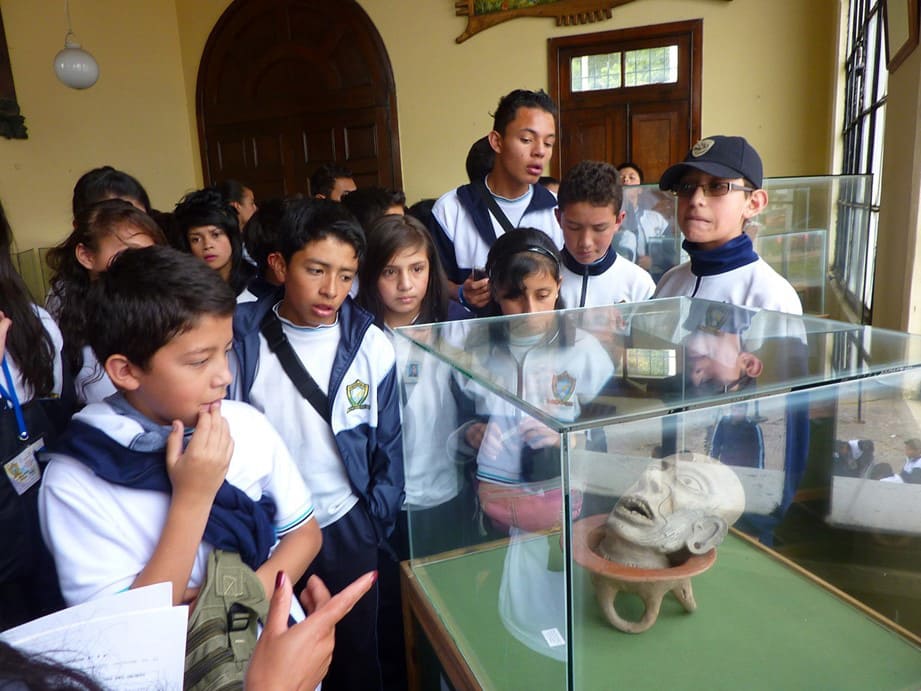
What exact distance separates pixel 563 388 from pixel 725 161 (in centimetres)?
103

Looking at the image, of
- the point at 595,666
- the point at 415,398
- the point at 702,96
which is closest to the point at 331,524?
the point at 415,398

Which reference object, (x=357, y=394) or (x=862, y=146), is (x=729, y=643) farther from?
(x=862, y=146)

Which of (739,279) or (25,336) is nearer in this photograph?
(25,336)

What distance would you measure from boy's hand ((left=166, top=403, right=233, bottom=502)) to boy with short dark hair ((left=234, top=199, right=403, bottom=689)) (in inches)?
18.4

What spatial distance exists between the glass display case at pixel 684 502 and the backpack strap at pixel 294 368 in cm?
45

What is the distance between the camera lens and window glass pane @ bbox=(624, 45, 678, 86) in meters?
Result: 5.18

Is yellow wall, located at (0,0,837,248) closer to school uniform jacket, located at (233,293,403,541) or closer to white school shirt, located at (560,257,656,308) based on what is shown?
white school shirt, located at (560,257,656,308)

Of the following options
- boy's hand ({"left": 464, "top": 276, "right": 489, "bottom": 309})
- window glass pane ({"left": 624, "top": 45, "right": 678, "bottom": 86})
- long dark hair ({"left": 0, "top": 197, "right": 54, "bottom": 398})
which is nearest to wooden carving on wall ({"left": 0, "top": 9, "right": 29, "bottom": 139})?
window glass pane ({"left": 624, "top": 45, "right": 678, "bottom": 86})

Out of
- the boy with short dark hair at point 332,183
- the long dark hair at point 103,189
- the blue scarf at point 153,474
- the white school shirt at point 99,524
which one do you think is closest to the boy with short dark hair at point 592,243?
the blue scarf at point 153,474

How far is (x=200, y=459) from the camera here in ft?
2.97

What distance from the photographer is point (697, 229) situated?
1.57m

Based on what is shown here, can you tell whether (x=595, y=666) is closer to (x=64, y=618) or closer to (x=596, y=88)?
(x=64, y=618)

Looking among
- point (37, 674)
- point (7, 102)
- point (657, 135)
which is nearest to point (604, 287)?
point (37, 674)

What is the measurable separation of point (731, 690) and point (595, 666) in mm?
158
